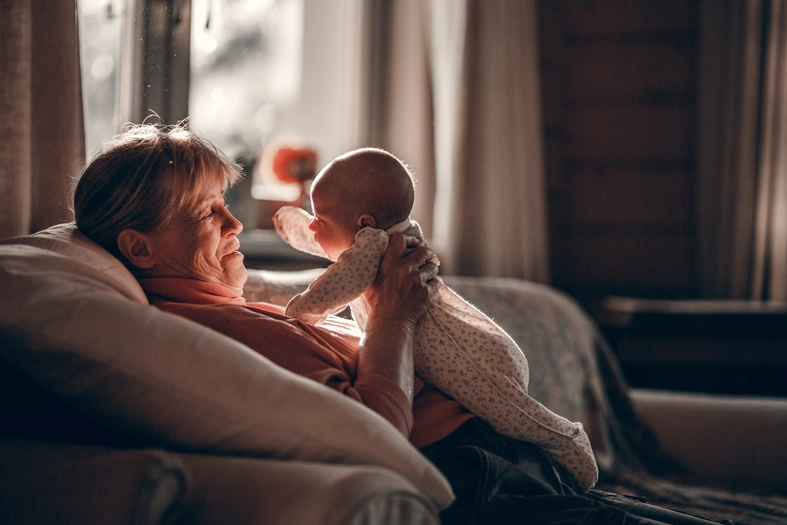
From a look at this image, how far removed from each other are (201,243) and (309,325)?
0.25 m

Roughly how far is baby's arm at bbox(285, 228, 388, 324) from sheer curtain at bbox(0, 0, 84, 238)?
0.57 metres

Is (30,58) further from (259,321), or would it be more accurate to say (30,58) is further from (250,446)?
(250,446)

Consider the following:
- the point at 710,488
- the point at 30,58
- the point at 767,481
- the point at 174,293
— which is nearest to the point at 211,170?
the point at 174,293

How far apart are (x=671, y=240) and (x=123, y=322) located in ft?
10.00

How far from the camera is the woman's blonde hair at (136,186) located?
1188mm

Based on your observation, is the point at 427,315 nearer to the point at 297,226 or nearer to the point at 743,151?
the point at 297,226

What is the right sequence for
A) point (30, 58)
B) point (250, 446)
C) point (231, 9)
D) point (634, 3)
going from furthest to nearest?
point (634, 3)
point (231, 9)
point (30, 58)
point (250, 446)

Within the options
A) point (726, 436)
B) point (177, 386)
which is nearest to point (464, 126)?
point (726, 436)

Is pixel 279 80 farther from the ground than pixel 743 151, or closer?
farther from the ground

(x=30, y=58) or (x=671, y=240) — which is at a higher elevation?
(x=30, y=58)

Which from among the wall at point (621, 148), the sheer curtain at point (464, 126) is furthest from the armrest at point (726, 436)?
the wall at point (621, 148)

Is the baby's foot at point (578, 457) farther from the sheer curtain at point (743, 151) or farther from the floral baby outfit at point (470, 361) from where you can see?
the sheer curtain at point (743, 151)

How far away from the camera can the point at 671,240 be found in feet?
11.3

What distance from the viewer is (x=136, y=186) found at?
3.91 ft
